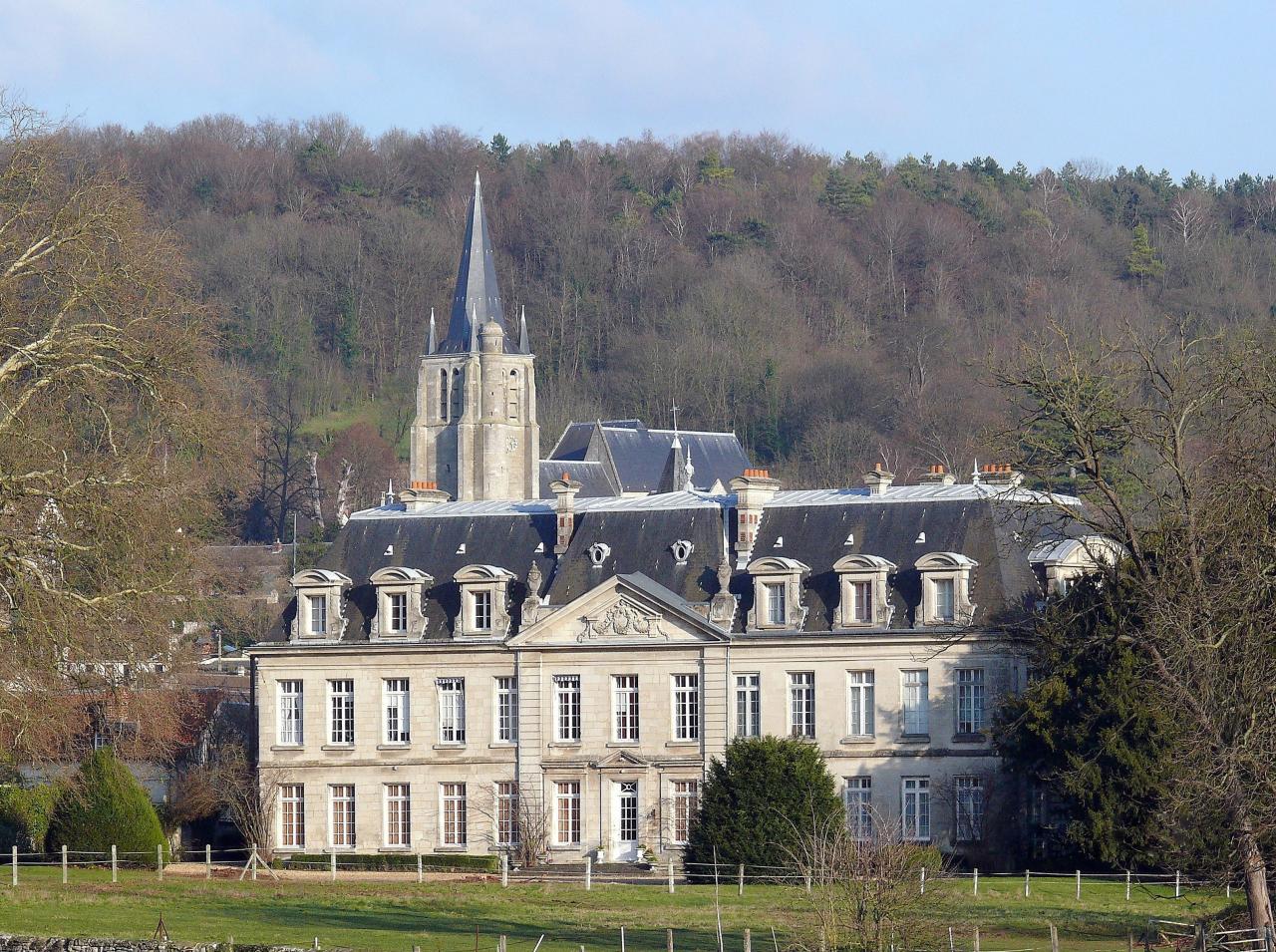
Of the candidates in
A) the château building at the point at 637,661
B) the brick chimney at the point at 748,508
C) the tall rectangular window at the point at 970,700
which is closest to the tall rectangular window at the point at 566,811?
the château building at the point at 637,661

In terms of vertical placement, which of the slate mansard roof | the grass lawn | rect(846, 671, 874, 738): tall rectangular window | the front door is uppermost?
the slate mansard roof

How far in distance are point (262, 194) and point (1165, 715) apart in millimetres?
111287

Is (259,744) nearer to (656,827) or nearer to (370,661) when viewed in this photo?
(370,661)

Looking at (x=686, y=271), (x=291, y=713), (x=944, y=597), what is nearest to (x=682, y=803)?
(x=944, y=597)

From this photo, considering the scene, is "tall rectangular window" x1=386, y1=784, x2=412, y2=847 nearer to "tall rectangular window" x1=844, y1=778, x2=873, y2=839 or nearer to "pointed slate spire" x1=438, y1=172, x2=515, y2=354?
"tall rectangular window" x1=844, y1=778, x2=873, y2=839

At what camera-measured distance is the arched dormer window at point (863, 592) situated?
48625 millimetres

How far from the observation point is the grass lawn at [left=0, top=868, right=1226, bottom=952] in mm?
32469

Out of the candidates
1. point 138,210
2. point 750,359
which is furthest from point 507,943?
point 750,359

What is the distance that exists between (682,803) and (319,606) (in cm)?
852

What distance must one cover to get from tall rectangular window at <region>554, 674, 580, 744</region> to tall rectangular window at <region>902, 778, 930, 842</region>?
6511mm

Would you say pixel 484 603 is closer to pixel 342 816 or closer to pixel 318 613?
pixel 318 613

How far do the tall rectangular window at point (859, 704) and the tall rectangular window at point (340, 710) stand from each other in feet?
32.5

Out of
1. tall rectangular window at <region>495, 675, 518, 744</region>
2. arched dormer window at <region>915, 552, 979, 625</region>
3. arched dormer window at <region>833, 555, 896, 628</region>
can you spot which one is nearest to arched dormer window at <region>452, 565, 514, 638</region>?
tall rectangular window at <region>495, 675, 518, 744</region>

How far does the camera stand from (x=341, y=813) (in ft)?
169
